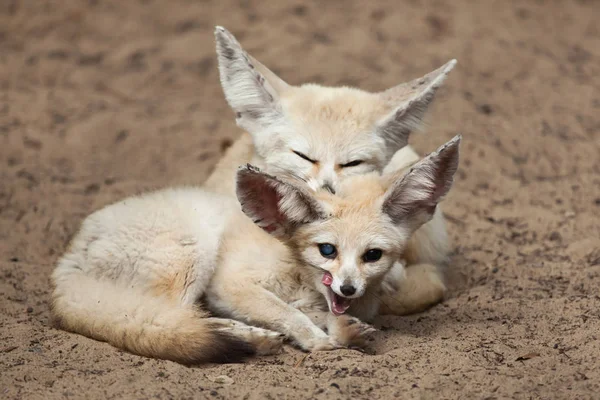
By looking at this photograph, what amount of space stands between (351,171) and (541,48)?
462cm

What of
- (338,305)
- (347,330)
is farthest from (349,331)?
(338,305)

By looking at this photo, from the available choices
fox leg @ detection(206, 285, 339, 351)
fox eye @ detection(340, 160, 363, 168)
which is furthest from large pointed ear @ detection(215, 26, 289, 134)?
fox leg @ detection(206, 285, 339, 351)

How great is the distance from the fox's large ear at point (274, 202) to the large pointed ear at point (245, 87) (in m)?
0.90

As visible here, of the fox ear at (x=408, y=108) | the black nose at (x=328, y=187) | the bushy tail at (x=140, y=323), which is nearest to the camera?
the bushy tail at (x=140, y=323)

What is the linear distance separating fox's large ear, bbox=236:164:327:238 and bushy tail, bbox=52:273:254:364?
21.3 inches

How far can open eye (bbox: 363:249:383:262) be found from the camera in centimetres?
380

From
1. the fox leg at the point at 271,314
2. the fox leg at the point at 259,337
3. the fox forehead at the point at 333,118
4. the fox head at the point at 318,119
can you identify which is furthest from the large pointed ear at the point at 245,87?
the fox leg at the point at 259,337

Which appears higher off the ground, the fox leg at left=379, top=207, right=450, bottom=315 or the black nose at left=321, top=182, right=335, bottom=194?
the black nose at left=321, top=182, right=335, bottom=194

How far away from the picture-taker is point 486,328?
13.5 feet

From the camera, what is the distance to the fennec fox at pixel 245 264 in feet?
12.3

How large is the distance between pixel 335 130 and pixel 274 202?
80 cm

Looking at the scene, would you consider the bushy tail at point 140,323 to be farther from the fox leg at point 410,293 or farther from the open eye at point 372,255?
the fox leg at point 410,293

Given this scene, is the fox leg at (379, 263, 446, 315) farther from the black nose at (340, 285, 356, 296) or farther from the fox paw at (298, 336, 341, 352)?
the black nose at (340, 285, 356, 296)

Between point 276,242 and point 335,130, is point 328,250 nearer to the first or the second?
point 276,242
